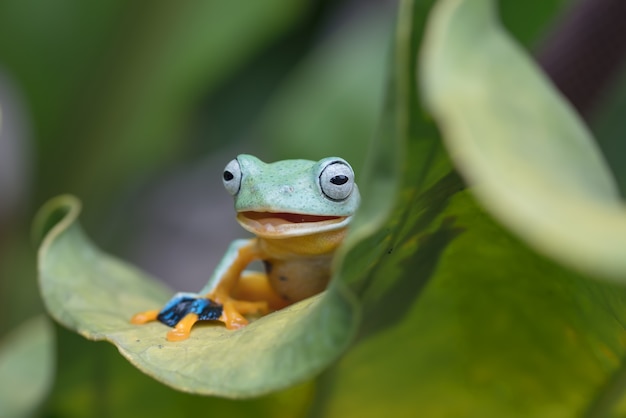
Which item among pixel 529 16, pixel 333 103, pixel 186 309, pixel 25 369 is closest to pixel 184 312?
pixel 186 309

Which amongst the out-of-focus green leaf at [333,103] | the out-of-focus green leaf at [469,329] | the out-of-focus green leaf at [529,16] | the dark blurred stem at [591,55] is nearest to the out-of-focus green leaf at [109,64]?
the out-of-focus green leaf at [333,103]

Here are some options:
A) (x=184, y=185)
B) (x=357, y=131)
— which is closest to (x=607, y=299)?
(x=357, y=131)

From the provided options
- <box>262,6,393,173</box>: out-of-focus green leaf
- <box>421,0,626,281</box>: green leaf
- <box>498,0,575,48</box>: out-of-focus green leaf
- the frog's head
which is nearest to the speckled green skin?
the frog's head

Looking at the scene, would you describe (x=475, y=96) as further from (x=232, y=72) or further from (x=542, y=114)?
(x=232, y=72)

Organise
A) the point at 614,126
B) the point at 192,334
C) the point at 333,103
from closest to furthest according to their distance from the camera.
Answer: the point at 192,334 < the point at 614,126 < the point at 333,103

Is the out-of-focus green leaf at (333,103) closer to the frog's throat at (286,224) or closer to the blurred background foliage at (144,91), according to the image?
the blurred background foliage at (144,91)

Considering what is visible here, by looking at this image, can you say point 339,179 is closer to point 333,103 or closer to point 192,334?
point 192,334

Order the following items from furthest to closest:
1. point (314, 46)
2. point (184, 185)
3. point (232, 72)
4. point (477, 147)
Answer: point (184, 185) < point (314, 46) < point (232, 72) < point (477, 147)
